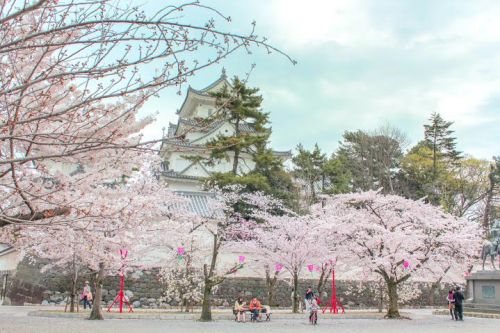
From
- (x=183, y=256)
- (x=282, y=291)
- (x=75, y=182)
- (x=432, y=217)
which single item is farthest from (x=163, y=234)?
(x=75, y=182)

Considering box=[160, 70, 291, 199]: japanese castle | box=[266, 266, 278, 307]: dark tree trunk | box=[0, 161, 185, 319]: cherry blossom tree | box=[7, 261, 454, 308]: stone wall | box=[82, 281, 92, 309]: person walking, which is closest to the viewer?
box=[0, 161, 185, 319]: cherry blossom tree

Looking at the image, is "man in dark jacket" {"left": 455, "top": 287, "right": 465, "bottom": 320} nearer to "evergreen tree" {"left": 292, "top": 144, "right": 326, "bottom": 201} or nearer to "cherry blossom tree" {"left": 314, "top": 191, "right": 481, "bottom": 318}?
"cherry blossom tree" {"left": 314, "top": 191, "right": 481, "bottom": 318}

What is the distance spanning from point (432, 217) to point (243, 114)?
14.6 metres

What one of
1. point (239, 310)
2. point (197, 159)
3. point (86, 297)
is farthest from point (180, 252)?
point (197, 159)

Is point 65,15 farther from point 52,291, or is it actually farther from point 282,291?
point 282,291

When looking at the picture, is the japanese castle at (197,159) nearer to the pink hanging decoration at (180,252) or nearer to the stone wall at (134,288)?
the stone wall at (134,288)

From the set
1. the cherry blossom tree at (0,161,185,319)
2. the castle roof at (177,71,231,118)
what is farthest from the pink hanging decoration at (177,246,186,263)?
the castle roof at (177,71,231,118)

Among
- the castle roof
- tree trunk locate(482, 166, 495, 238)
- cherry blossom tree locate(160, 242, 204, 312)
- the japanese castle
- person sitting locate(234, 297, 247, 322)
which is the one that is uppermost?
the castle roof

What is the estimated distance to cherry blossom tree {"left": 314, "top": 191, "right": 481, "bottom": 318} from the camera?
18484 millimetres

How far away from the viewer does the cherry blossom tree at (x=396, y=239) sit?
60.6 ft

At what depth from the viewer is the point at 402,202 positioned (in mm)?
19984

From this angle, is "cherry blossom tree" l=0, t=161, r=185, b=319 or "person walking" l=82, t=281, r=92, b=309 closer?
"cherry blossom tree" l=0, t=161, r=185, b=319

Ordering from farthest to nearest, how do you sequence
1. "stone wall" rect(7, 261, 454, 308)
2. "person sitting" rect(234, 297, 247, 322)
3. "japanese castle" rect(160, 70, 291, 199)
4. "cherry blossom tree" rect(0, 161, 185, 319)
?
"japanese castle" rect(160, 70, 291, 199) → "stone wall" rect(7, 261, 454, 308) → "person sitting" rect(234, 297, 247, 322) → "cherry blossom tree" rect(0, 161, 185, 319)

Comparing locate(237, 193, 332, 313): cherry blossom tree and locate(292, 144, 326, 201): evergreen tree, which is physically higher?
locate(292, 144, 326, 201): evergreen tree
